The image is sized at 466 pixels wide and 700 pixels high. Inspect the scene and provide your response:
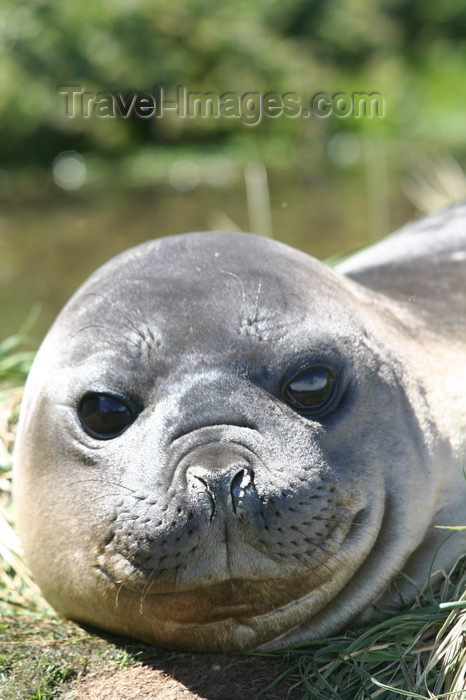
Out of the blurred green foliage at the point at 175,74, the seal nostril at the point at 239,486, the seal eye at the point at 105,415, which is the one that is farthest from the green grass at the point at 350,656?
the blurred green foliage at the point at 175,74

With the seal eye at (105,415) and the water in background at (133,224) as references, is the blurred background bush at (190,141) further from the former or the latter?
the seal eye at (105,415)

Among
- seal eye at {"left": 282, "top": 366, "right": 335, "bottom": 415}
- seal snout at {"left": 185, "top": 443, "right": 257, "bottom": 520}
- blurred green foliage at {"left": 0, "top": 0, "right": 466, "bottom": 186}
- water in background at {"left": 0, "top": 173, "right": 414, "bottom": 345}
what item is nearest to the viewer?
seal snout at {"left": 185, "top": 443, "right": 257, "bottom": 520}

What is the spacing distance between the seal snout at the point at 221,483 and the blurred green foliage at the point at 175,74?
1027 cm

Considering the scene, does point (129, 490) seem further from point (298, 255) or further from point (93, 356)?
point (298, 255)

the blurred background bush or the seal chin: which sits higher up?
the blurred background bush

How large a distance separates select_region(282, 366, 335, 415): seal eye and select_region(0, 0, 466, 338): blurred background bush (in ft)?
19.3

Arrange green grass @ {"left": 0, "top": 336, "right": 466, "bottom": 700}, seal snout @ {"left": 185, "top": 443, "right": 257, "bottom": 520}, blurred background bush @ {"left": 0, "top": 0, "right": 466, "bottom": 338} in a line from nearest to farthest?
1. seal snout @ {"left": 185, "top": 443, "right": 257, "bottom": 520}
2. green grass @ {"left": 0, "top": 336, "right": 466, "bottom": 700}
3. blurred background bush @ {"left": 0, "top": 0, "right": 466, "bottom": 338}

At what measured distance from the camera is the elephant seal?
2.46 m

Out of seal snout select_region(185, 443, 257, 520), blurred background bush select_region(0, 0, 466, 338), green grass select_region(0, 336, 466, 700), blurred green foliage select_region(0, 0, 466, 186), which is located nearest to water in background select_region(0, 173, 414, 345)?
blurred background bush select_region(0, 0, 466, 338)

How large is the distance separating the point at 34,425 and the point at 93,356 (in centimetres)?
38

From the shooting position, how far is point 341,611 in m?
2.75

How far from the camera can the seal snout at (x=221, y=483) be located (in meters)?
2.38

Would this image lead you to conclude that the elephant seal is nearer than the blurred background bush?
Yes

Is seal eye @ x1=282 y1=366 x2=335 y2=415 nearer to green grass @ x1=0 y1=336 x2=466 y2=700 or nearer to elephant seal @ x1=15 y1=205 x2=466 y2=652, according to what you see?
elephant seal @ x1=15 y1=205 x2=466 y2=652
